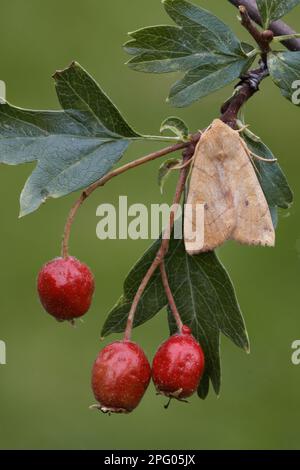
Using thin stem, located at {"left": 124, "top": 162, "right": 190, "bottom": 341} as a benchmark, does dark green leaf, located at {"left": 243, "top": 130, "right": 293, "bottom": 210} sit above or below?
above

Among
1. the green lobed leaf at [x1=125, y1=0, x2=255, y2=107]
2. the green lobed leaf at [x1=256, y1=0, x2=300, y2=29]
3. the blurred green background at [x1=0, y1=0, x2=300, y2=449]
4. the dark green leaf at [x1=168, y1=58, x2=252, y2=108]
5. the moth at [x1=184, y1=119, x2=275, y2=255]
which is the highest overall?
the blurred green background at [x1=0, y1=0, x2=300, y2=449]

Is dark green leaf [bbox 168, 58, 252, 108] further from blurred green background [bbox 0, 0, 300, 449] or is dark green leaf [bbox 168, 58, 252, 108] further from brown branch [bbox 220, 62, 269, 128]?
blurred green background [bbox 0, 0, 300, 449]

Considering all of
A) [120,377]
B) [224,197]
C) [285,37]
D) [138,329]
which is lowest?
[120,377]

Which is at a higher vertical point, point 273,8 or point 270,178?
point 273,8

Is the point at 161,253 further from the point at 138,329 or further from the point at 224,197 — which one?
the point at 138,329

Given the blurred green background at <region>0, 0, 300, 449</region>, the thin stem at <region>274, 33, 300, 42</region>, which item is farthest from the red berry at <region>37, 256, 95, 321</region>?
the blurred green background at <region>0, 0, 300, 449</region>

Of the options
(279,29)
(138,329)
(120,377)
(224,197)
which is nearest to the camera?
(120,377)

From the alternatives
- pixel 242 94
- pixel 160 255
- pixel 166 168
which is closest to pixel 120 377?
pixel 160 255
